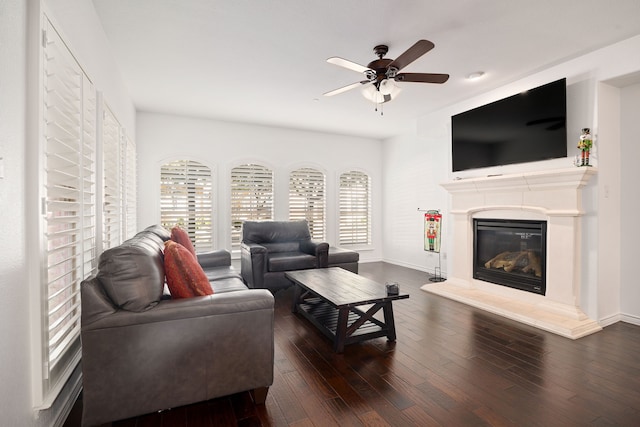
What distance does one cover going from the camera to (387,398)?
2059 mm

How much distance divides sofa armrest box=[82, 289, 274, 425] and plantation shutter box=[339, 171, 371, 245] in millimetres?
5137

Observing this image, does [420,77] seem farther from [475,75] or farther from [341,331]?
[341,331]

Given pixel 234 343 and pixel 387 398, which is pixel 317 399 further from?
pixel 234 343

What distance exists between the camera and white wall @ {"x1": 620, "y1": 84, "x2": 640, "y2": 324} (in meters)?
3.39

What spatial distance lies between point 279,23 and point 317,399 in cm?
300

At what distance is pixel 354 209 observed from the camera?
283 inches

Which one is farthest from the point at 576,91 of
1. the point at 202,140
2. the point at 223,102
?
the point at 202,140

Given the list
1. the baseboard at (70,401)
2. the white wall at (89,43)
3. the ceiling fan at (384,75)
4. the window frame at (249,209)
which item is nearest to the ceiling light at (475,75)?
the ceiling fan at (384,75)

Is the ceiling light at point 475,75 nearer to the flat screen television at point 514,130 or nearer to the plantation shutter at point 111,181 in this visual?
the flat screen television at point 514,130

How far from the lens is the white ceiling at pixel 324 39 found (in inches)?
101

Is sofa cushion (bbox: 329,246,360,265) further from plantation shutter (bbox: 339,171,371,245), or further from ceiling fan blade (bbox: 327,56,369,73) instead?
ceiling fan blade (bbox: 327,56,369,73)

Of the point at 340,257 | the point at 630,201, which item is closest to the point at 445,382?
the point at 340,257

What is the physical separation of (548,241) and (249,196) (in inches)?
186

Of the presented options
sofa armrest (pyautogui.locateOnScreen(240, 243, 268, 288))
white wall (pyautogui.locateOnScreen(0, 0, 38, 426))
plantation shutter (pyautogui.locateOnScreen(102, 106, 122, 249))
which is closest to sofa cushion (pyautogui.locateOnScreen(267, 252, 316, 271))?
sofa armrest (pyautogui.locateOnScreen(240, 243, 268, 288))
